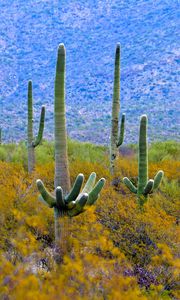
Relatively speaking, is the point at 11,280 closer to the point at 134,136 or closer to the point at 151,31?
the point at 134,136

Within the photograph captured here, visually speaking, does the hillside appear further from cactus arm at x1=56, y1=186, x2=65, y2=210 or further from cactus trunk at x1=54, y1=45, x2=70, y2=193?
cactus trunk at x1=54, y1=45, x2=70, y2=193

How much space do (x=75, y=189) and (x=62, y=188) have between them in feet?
1.73

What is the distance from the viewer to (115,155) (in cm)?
1319

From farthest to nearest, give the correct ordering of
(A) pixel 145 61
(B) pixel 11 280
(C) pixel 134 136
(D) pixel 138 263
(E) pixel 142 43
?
(E) pixel 142 43 → (A) pixel 145 61 → (C) pixel 134 136 → (D) pixel 138 263 → (B) pixel 11 280

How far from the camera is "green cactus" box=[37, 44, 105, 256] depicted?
7633mm

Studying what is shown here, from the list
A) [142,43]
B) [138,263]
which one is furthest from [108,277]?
[142,43]

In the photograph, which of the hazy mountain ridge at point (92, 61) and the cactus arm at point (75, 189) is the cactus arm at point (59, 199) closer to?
the cactus arm at point (75, 189)

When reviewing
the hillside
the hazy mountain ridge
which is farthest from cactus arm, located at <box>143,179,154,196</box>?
the hazy mountain ridge

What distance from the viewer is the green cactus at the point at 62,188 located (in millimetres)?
7633

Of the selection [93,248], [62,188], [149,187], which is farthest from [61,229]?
[149,187]

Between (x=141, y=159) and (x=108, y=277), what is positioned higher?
(x=141, y=159)

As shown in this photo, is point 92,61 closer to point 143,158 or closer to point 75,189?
point 143,158

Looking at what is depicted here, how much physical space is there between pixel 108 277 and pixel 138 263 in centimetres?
210

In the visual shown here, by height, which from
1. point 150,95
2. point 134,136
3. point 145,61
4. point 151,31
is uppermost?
point 151,31
